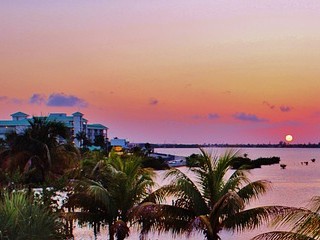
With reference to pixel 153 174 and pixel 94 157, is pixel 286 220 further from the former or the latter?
pixel 94 157

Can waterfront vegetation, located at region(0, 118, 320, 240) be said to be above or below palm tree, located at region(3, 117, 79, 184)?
below

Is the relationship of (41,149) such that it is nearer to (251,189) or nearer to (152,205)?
(152,205)

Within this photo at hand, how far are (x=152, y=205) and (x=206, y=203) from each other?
171cm

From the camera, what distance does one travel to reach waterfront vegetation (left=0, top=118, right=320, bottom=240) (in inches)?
450

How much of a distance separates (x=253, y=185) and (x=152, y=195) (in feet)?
12.2

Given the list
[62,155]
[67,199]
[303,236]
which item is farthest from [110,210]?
[303,236]

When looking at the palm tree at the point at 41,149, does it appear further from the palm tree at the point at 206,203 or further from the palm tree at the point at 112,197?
the palm tree at the point at 206,203

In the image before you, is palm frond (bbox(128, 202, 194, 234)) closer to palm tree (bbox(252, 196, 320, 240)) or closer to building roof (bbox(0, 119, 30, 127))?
palm tree (bbox(252, 196, 320, 240))

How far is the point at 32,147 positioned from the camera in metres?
26.4

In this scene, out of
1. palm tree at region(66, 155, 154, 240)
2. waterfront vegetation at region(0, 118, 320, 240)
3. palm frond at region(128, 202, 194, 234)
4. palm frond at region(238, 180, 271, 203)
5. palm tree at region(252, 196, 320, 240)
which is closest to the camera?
palm tree at region(252, 196, 320, 240)

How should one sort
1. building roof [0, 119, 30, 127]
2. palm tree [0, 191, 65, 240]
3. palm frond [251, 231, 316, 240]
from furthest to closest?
Result: building roof [0, 119, 30, 127]
palm tree [0, 191, 65, 240]
palm frond [251, 231, 316, 240]

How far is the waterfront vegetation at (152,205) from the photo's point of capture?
11.4m

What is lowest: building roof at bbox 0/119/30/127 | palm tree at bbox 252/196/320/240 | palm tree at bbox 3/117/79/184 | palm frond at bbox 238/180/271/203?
palm tree at bbox 252/196/320/240

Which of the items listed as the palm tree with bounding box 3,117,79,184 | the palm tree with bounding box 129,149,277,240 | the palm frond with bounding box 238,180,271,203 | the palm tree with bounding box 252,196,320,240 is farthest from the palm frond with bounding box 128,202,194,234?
the palm tree with bounding box 3,117,79,184
